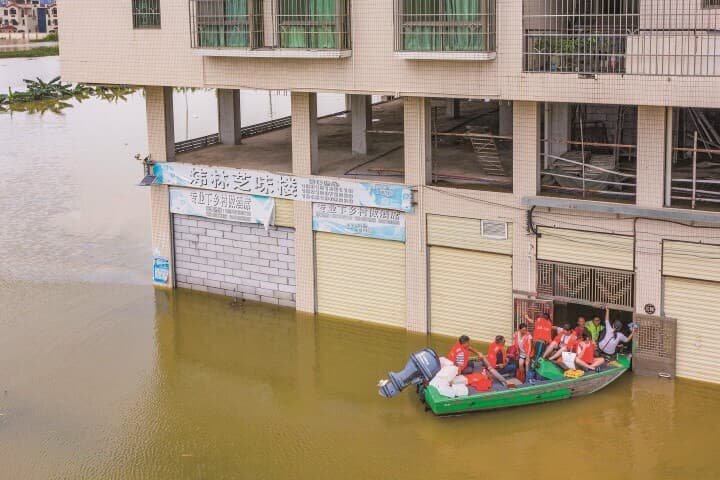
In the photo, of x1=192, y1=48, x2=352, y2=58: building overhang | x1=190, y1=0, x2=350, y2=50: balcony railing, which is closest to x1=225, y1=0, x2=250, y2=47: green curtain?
x1=190, y1=0, x2=350, y2=50: balcony railing

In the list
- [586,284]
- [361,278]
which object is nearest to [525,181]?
[586,284]

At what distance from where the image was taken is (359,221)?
21.3 meters

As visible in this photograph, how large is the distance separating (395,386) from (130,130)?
3319 centimetres

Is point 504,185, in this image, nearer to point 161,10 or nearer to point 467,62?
point 467,62

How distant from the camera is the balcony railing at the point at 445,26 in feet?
60.1

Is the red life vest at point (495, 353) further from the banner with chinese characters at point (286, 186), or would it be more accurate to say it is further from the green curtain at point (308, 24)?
the green curtain at point (308, 24)

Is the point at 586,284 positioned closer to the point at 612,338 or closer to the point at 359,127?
the point at 612,338

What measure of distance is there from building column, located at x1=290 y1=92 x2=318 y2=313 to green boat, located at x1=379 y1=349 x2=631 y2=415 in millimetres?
4983

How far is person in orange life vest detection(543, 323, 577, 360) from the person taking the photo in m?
18.1

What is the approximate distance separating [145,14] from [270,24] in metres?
3.08

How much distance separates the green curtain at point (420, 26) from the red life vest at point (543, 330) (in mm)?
5180

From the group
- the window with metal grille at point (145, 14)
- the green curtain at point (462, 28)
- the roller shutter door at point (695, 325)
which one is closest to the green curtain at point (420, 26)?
the green curtain at point (462, 28)

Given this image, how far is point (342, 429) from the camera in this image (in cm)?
1747

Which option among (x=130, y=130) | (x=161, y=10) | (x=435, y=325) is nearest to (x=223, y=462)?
(x=435, y=325)
